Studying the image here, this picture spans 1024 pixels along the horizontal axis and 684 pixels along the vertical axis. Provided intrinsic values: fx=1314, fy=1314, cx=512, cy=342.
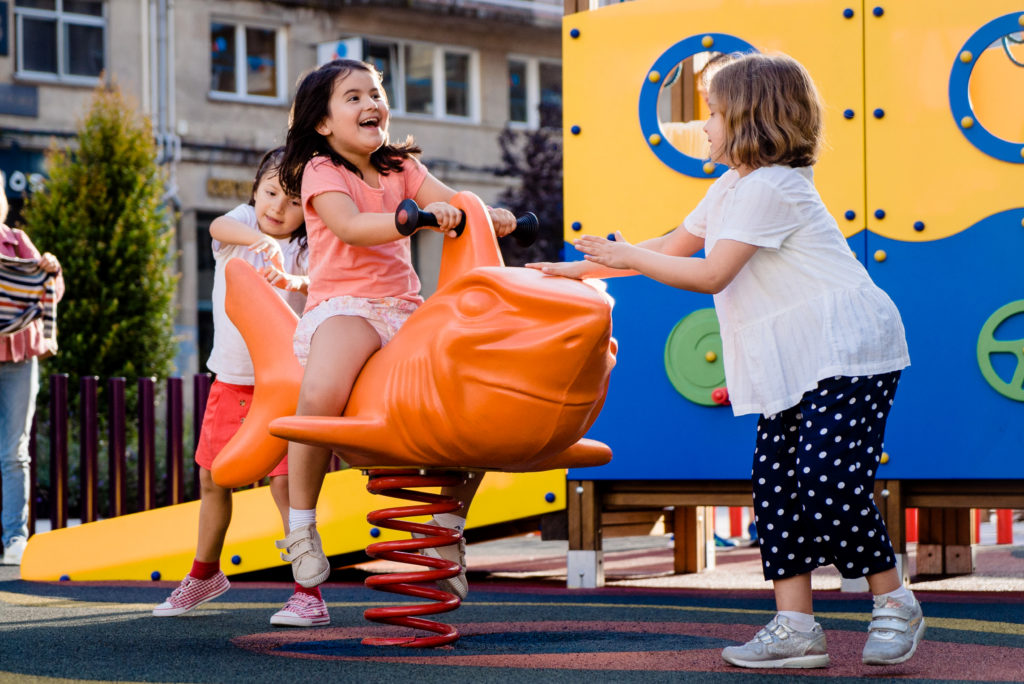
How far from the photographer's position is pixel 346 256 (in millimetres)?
3469

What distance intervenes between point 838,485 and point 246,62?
683 inches

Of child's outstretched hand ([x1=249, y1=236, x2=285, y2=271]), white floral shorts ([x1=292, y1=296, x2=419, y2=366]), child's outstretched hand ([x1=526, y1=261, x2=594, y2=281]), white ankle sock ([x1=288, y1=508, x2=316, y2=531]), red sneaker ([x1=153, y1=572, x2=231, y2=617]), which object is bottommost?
red sneaker ([x1=153, y1=572, x2=231, y2=617])

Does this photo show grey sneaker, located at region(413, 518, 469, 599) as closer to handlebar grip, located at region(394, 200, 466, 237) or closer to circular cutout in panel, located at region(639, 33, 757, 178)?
handlebar grip, located at region(394, 200, 466, 237)

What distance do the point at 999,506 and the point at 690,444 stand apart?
3.75 ft

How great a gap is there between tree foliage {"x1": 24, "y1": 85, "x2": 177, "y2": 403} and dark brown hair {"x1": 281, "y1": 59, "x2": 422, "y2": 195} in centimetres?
886

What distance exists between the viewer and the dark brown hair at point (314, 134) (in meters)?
3.56

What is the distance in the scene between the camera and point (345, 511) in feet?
18.2

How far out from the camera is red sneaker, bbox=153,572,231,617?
4141 mm

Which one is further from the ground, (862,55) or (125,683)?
(862,55)

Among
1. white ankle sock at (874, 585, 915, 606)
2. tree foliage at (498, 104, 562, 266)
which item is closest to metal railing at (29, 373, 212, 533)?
white ankle sock at (874, 585, 915, 606)

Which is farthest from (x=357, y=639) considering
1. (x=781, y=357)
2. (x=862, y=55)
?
(x=862, y=55)

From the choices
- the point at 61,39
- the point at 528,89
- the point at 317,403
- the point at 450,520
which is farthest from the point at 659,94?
the point at 528,89

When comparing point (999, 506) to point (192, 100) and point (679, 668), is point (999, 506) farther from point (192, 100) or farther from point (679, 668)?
point (192, 100)

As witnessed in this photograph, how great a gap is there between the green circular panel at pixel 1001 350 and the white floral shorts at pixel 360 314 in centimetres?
235
